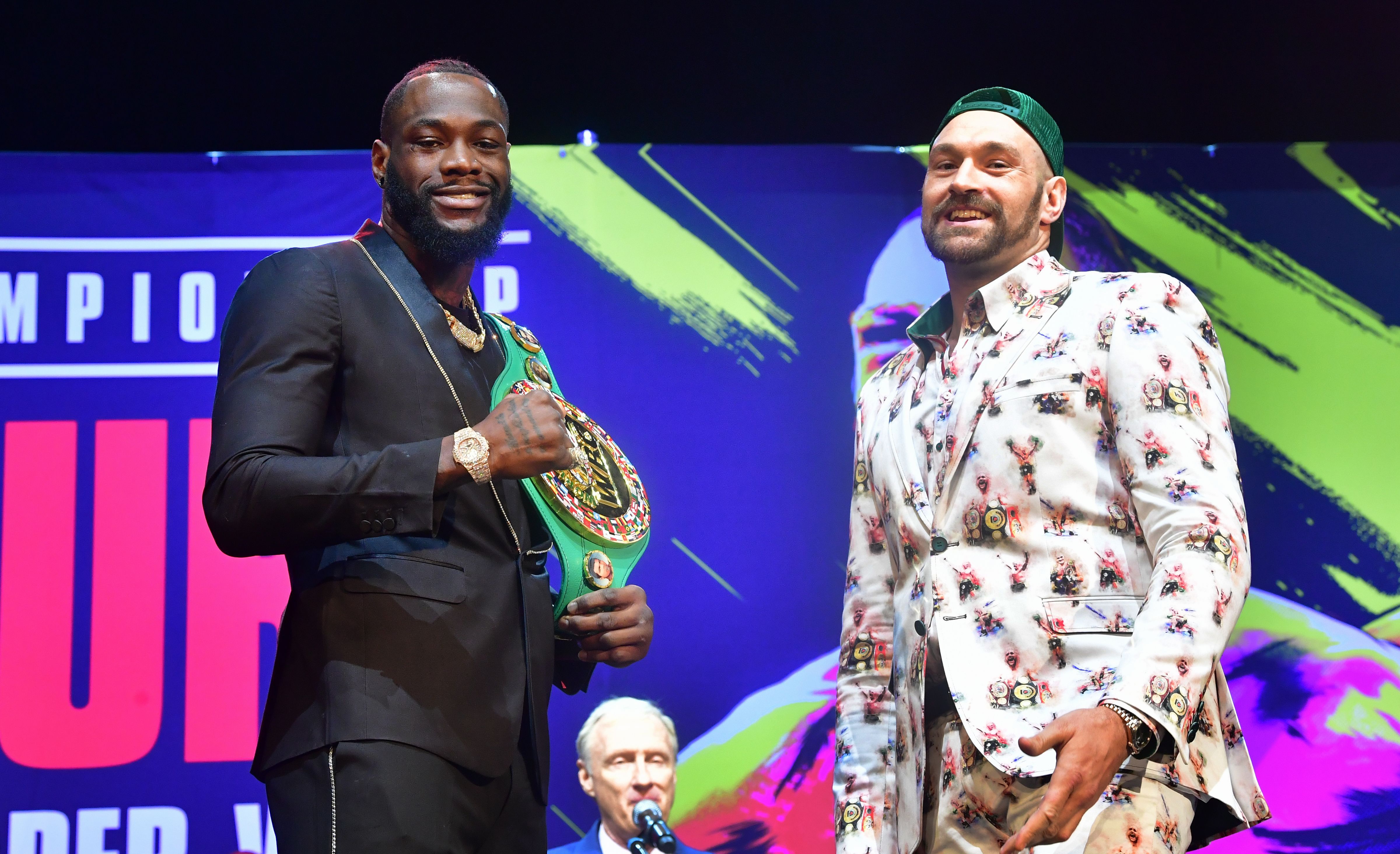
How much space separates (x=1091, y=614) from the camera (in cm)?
178

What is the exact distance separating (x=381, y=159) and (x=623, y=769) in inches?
82.6

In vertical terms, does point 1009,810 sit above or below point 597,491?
below

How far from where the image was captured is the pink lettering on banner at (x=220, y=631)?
3689mm

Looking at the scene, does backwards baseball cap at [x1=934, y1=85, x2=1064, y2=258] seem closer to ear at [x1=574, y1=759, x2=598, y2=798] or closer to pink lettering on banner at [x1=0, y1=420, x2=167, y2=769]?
ear at [x1=574, y1=759, x2=598, y2=798]

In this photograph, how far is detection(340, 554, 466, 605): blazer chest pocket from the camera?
1.74m

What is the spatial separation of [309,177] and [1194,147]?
9.51ft

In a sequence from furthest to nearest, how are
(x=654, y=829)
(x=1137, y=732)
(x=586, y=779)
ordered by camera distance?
(x=586, y=779), (x=654, y=829), (x=1137, y=732)

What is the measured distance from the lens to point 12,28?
3773 mm

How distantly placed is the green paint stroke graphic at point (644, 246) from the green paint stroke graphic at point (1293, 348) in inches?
46.3

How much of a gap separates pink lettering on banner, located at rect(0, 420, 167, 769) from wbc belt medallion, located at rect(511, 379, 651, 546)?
7.08 feet

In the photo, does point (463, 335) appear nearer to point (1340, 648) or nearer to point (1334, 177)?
point (1340, 648)

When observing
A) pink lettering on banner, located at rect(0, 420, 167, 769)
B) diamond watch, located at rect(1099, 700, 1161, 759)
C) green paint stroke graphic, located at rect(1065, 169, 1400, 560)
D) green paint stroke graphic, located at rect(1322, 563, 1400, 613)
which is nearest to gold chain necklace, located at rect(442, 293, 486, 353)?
diamond watch, located at rect(1099, 700, 1161, 759)

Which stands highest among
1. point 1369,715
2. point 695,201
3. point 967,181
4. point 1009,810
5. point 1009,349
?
point 695,201

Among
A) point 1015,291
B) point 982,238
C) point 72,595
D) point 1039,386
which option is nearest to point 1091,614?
point 1039,386
